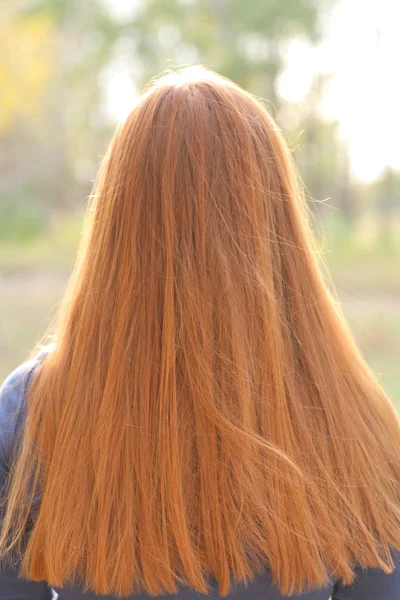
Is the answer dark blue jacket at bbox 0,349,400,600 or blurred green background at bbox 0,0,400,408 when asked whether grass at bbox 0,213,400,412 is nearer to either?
blurred green background at bbox 0,0,400,408

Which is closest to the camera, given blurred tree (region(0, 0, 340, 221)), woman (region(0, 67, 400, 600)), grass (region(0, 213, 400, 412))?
woman (region(0, 67, 400, 600))

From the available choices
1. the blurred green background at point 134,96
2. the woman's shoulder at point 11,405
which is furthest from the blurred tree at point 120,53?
the woman's shoulder at point 11,405

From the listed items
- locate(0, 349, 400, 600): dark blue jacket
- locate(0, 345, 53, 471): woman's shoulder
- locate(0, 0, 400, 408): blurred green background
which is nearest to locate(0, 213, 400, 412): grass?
locate(0, 0, 400, 408): blurred green background

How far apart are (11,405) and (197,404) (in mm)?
220

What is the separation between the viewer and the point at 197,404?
765mm

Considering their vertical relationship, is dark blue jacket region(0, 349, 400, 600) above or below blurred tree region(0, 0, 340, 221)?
below

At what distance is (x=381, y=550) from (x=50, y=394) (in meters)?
0.41

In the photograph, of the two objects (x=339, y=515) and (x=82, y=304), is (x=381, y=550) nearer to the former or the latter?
(x=339, y=515)

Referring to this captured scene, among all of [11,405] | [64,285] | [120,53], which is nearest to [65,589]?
[11,405]

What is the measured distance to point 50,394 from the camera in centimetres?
79

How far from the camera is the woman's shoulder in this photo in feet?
2.66

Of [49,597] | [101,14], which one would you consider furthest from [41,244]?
[49,597]

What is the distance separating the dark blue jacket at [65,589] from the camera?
774mm

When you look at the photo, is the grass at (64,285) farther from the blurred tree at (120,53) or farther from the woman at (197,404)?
the woman at (197,404)
